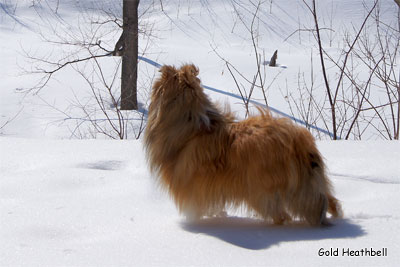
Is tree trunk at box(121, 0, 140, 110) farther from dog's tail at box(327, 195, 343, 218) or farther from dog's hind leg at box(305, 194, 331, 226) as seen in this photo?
dog's hind leg at box(305, 194, 331, 226)

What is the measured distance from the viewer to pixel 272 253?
2555 mm

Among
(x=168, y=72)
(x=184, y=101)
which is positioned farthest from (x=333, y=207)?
(x=168, y=72)

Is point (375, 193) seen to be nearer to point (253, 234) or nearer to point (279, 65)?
point (253, 234)

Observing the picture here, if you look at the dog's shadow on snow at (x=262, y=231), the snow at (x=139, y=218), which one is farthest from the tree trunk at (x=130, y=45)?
the dog's shadow on snow at (x=262, y=231)

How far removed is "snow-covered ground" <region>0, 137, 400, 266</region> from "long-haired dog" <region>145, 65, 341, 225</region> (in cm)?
15

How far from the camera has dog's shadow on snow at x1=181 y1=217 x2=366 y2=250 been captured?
2770 mm

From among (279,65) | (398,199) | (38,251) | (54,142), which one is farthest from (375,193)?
(279,65)

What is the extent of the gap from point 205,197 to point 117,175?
1.25 meters

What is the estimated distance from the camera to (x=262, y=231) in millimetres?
2945

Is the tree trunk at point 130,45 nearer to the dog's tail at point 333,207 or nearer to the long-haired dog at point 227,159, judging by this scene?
the long-haired dog at point 227,159

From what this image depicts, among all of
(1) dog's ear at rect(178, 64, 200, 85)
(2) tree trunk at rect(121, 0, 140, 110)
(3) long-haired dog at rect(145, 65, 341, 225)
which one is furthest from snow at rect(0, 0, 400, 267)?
(2) tree trunk at rect(121, 0, 140, 110)

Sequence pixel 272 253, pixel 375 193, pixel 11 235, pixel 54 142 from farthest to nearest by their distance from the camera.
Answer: pixel 54 142 → pixel 375 193 → pixel 11 235 → pixel 272 253

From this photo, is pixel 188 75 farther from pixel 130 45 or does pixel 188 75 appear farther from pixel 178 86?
pixel 130 45

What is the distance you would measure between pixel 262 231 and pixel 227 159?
48 centimetres
